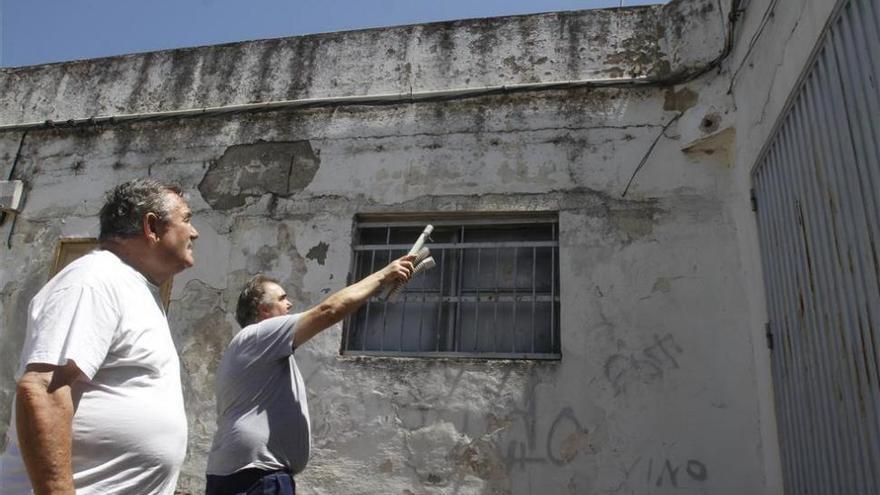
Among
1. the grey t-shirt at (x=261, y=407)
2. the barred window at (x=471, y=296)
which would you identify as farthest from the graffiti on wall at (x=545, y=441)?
the grey t-shirt at (x=261, y=407)

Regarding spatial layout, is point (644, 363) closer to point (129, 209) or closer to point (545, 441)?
point (545, 441)

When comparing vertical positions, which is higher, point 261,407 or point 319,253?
point 319,253

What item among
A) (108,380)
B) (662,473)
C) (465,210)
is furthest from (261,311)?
(662,473)

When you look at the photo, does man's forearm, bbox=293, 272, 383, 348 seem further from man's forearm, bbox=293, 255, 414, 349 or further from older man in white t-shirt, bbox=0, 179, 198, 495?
older man in white t-shirt, bbox=0, 179, 198, 495

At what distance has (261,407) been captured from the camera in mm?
2613

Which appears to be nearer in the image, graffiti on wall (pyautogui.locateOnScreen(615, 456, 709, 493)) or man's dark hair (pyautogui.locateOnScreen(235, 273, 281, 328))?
man's dark hair (pyautogui.locateOnScreen(235, 273, 281, 328))

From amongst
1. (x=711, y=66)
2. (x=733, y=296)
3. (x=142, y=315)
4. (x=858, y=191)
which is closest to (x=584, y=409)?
(x=733, y=296)

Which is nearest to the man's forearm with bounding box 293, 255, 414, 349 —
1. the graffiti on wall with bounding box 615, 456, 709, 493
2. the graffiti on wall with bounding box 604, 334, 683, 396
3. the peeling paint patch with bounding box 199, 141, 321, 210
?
the graffiti on wall with bounding box 604, 334, 683, 396

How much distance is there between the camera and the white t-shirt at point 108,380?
1.67 metres

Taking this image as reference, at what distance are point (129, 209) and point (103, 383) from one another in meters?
0.55

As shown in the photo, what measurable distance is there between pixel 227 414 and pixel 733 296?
307 centimetres

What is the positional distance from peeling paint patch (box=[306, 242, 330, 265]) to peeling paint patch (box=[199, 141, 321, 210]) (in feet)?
1.66

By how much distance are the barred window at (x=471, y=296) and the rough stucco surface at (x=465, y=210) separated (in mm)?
160

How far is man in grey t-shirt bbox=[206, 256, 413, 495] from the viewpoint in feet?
8.21
